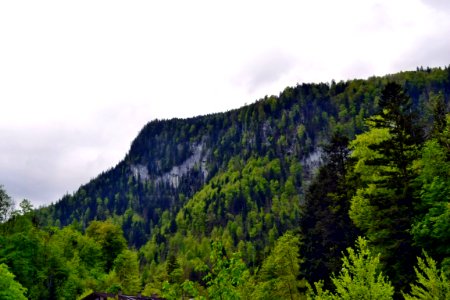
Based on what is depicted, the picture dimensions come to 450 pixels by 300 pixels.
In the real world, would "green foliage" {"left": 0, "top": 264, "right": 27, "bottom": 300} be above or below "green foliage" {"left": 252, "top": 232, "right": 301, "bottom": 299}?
above

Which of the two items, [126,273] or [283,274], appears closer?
[283,274]

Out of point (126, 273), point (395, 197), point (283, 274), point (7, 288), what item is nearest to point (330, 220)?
point (395, 197)

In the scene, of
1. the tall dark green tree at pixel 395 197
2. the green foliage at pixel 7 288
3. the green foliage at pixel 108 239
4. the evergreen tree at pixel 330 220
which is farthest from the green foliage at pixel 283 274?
the green foliage at pixel 108 239

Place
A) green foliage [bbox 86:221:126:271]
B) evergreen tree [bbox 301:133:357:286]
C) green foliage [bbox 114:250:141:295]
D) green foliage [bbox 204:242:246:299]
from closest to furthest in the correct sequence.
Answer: green foliage [bbox 204:242:246:299] → evergreen tree [bbox 301:133:357:286] → green foliage [bbox 114:250:141:295] → green foliage [bbox 86:221:126:271]

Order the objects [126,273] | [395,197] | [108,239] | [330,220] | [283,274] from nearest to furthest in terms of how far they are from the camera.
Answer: [395,197], [330,220], [283,274], [126,273], [108,239]

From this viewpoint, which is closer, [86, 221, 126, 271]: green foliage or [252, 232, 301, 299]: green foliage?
[252, 232, 301, 299]: green foliage

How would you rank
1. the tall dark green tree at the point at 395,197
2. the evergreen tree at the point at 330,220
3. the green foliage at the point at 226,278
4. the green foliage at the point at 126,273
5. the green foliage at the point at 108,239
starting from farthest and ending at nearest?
the green foliage at the point at 108,239 → the green foliage at the point at 126,273 → the evergreen tree at the point at 330,220 → the tall dark green tree at the point at 395,197 → the green foliage at the point at 226,278

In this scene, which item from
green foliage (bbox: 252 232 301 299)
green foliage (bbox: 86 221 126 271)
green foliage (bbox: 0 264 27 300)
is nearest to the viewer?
green foliage (bbox: 0 264 27 300)

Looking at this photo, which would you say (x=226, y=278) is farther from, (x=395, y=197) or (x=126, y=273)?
(x=126, y=273)

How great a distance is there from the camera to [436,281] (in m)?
20.2

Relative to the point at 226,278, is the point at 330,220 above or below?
above

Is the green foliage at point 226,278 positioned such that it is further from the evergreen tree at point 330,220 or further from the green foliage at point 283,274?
the green foliage at point 283,274

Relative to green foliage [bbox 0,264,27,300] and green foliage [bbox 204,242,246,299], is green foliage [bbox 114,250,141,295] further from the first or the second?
green foliage [bbox 204,242,246,299]

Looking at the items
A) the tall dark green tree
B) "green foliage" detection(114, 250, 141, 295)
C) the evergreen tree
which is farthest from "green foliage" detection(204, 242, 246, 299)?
"green foliage" detection(114, 250, 141, 295)
